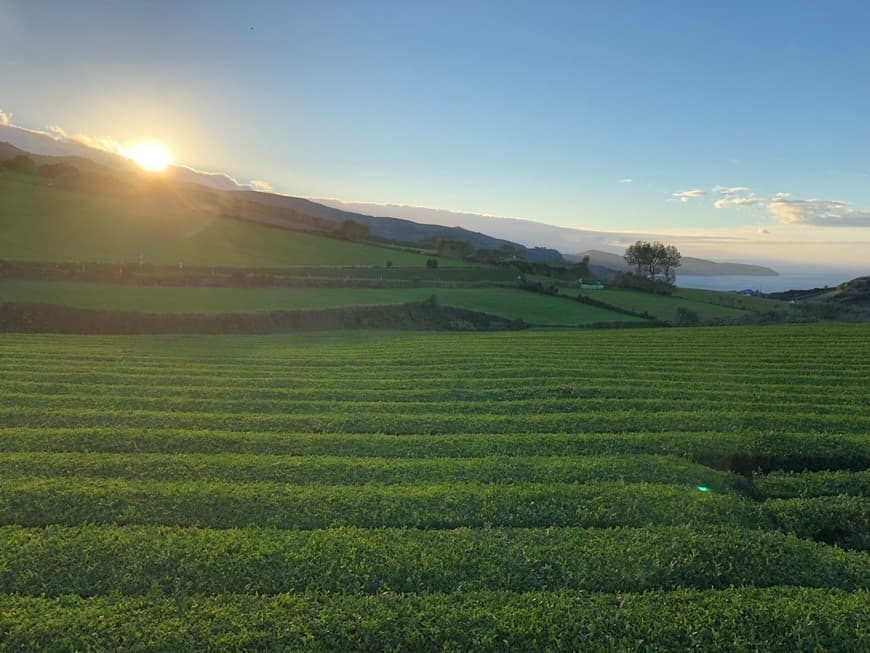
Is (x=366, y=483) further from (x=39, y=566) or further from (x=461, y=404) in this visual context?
(x=461, y=404)

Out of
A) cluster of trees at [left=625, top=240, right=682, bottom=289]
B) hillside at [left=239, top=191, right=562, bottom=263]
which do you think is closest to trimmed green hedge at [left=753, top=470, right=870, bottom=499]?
cluster of trees at [left=625, top=240, right=682, bottom=289]

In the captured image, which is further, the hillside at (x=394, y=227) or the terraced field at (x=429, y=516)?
the hillside at (x=394, y=227)

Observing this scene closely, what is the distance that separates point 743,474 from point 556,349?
12.3m

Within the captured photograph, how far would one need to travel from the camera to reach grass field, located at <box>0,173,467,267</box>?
47531 millimetres

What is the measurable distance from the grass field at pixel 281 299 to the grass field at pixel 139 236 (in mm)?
12468

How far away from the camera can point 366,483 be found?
8125 mm

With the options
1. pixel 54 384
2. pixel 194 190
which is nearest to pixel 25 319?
pixel 54 384

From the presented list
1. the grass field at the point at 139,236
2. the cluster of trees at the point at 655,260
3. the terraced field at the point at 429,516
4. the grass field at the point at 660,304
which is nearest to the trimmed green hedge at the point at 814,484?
the terraced field at the point at 429,516

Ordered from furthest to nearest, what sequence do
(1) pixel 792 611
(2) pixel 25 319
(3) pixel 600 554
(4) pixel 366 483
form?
(2) pixel 25 319
(4) pixel 366 483
(3) pixel 600 554
(1) pixel 792 611

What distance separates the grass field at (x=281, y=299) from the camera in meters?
29.2

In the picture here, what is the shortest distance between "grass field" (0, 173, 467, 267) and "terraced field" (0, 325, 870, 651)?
1489 inches

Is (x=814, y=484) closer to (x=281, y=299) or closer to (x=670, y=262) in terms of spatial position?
(x=281, y=299)

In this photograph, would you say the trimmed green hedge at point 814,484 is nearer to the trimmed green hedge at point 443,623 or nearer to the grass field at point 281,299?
the trimmed green hedge at point 443,623

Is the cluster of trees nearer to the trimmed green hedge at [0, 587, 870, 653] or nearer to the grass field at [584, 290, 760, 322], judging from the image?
the grass field at [584, 290, 760, 322]
